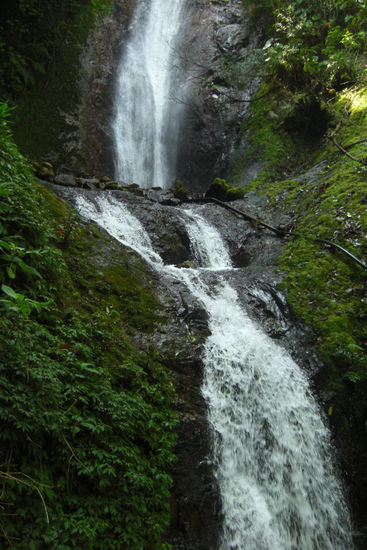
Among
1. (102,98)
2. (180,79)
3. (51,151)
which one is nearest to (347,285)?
(51,151)

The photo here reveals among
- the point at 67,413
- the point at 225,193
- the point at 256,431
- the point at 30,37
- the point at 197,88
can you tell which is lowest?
the point at 256,431

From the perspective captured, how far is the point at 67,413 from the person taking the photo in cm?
239

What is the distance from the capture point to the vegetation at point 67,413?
1.95 m

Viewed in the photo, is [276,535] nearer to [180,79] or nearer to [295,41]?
[295,41]

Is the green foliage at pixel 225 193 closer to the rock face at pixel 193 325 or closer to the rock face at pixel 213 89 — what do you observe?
the rock face at pixel 193 325

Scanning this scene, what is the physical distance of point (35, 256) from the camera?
324cm

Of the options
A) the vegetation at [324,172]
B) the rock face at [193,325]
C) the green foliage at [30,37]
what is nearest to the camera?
the rock face at [193,325]

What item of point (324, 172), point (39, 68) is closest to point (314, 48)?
point (324, 172)

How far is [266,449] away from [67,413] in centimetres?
286

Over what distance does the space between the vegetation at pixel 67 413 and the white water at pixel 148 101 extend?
31.1 ft

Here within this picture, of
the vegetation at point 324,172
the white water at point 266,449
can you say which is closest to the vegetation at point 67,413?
the white water at point 266,449

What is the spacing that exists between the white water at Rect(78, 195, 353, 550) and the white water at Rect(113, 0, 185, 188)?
30.2 feet

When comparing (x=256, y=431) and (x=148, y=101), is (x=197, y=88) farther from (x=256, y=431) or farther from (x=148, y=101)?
(x=256, y=431)

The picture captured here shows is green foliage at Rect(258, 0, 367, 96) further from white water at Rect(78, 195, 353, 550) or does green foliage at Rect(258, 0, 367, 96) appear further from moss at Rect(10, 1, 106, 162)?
white water at Rect(78, 195, 353, 550)
